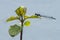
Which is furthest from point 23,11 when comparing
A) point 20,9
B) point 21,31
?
point 21,31

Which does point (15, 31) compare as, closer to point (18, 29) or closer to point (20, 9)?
point (18, 29)

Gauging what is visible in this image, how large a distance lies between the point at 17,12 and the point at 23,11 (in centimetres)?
3

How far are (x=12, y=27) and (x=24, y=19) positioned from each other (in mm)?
99

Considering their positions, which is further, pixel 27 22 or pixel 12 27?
pixel 27 22

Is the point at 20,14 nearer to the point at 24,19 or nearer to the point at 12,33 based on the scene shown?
the point at 24,19

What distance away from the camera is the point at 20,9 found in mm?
539

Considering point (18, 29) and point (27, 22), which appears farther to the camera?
point (27, 22)

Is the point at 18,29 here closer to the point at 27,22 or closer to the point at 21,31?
the point at 21,31

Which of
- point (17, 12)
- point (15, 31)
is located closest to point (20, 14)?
point (17, 12)

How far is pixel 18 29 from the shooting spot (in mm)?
478

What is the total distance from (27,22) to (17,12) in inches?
3.2

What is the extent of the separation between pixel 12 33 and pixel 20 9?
14 cm

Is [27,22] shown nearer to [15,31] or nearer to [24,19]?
[24,19]

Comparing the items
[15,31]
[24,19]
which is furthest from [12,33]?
[24,19]
